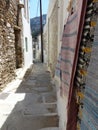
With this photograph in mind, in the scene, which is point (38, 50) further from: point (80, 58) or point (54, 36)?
point (80, 58)

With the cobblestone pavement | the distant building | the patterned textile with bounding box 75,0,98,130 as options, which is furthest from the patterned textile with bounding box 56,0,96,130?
the distant building

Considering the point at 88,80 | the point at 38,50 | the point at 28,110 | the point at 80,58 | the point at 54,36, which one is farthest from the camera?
the point at 38,50

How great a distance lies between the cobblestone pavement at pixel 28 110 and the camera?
263cm

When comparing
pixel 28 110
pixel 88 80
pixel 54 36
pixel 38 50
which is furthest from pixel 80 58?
pixel 38 50

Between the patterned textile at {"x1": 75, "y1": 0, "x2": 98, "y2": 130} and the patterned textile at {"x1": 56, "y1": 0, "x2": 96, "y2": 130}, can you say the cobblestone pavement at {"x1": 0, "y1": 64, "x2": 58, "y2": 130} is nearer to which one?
the patterned textile at {"x1": 56, "y1": 0, "x2": 96, "y2": 130}

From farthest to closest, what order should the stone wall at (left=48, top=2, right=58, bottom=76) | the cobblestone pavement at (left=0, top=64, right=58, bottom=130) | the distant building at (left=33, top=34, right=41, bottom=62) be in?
1. the distant building at (left=33, top=34, right=41, bottom=62)
2. the stone wall at (left=48, top=2, right=58, bottom=76)
3. the cobblestone pavement at (left=0, top=64, right=58, bottom=130)

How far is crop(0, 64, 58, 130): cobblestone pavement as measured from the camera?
2.63 metres

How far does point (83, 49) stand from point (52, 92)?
3.27 metres

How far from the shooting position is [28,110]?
317 cm

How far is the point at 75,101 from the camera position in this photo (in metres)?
1.34

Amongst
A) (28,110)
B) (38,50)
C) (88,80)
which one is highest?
(88,80)

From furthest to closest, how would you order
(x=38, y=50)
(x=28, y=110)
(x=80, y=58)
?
(x=38, y=50)
(x=28, y=110)
(x=80, y=58)

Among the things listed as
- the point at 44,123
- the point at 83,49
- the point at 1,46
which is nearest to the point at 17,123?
the point at 44,123

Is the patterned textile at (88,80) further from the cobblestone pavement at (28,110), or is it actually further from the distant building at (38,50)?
the distant building at (38,50)
